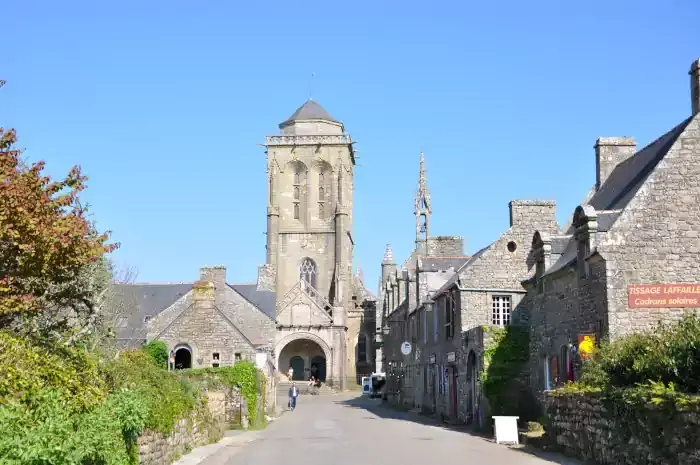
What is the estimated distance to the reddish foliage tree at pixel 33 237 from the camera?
44.4 ft

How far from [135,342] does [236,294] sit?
7.15 metres

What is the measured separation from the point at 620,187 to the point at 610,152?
411 centimetres

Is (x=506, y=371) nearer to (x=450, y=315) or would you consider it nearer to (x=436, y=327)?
(x=450, y=315)

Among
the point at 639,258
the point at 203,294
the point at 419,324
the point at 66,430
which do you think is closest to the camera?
the point at 66,430

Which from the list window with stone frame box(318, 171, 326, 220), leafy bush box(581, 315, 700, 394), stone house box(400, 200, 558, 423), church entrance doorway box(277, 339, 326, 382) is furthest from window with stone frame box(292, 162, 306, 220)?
leafy bush box(581, 315, 700, 394)

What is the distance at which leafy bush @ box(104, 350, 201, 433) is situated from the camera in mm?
14867

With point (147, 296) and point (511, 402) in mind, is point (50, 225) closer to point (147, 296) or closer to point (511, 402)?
point (511, 402)

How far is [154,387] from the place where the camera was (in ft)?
54.0

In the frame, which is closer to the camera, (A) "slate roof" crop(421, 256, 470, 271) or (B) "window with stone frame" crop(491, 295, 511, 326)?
(B) "window with stone frame" crop(491, 295, 511, 326)

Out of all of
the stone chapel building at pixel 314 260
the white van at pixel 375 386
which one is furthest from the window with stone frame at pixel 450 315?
the stone chapel building at pixel 314 260

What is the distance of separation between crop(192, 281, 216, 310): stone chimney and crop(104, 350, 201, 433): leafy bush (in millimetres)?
13171

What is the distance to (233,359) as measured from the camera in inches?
1367

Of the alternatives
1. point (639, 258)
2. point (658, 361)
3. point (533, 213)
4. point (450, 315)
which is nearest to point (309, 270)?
point (450, 315)

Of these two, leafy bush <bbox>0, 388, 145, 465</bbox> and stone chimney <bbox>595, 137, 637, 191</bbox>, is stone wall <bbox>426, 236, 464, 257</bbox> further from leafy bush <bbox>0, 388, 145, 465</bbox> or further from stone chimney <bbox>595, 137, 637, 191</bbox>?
leafy bush <bbox>0, 388, 145, 465</bbox>
